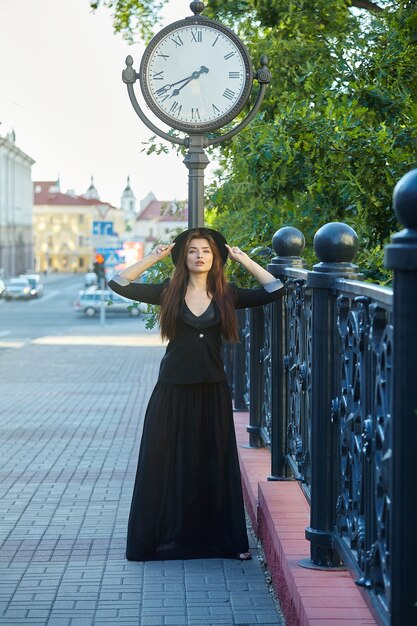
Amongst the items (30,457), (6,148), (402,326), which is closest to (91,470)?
(30,457)

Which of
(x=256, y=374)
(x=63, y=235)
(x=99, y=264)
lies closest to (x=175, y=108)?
(x=256, y=374)

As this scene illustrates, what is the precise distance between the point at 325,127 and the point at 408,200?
192 inches

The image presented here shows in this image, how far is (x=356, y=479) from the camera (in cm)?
416

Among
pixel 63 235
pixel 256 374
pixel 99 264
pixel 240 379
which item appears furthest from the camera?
pixel 63 235

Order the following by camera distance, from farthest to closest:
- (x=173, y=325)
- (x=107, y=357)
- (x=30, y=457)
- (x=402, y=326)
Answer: (x=107, y=357), (x=30, y=457), (x=173, y=325), (x=402, y=326)

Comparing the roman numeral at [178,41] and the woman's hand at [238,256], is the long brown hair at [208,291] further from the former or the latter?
the roman numeral at [178,41]

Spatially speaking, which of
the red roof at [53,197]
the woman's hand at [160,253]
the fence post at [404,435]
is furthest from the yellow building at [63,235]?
the fence post at [404,435]

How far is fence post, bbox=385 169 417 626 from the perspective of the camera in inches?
121

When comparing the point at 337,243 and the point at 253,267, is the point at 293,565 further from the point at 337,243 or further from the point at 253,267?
the point at 253,267

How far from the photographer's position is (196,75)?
6992mm

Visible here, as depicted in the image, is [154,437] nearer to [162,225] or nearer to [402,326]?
[402,326]

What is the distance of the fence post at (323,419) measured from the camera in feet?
15.6

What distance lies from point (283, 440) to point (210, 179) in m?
5.71

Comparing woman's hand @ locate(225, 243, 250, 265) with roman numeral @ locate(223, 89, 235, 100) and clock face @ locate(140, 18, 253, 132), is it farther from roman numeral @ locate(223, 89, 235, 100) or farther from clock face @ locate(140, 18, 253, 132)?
roman numeral @ locate(223, 89, 235, 100)
